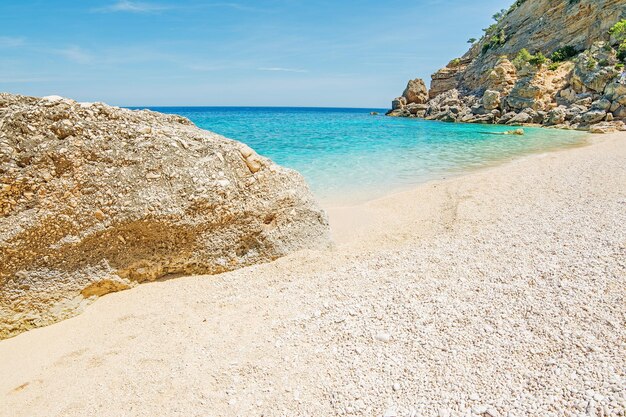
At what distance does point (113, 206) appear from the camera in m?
4.42

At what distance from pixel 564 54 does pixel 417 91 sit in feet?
86.7

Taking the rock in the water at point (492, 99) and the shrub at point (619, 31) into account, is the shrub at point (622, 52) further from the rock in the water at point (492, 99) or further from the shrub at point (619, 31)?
the rock in the water at point (492, 99)

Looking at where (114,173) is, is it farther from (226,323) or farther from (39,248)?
(226,323)

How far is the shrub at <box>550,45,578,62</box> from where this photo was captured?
143ft

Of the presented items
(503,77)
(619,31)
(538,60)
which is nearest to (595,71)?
(619,31)

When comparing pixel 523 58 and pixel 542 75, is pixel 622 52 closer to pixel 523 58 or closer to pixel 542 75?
pixel 542 75

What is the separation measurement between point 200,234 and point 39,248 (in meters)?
1.83

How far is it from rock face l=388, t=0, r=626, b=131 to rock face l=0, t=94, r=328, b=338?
33.2m

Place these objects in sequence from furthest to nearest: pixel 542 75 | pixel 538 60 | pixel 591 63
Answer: pixel 538 60 < pixel 542 75 < pixel 591 63

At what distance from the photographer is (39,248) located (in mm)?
4074

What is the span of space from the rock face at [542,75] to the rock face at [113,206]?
33150 mm

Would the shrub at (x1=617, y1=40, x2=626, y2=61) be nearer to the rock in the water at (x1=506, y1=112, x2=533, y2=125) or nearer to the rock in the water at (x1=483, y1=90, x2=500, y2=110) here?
the rock in the water at (x1=506, y1=112, x2=533, y2=125)

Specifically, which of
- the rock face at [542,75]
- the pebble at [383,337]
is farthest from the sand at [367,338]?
the rock face at [542,75]

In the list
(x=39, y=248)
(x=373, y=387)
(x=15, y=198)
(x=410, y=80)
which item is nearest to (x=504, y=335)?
(x=373, y=387)
